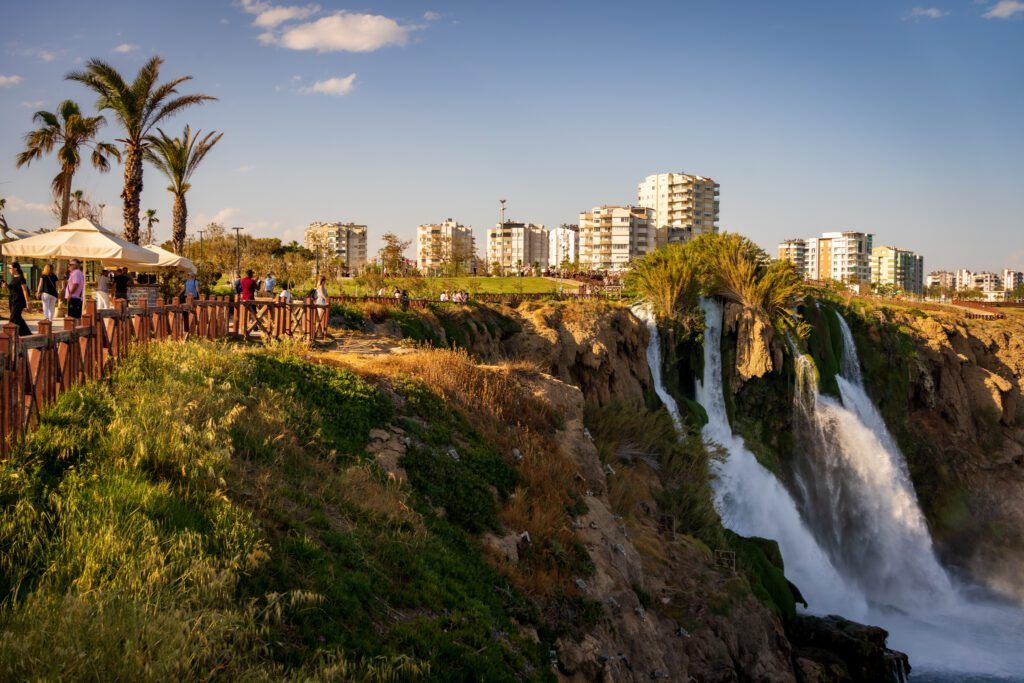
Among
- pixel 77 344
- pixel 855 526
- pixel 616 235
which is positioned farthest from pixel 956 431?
pixel 616 235

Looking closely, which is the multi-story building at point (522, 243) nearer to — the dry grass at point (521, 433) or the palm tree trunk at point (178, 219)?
the palm tree trunk at point (178, 219)

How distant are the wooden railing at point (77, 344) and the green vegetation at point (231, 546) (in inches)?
7.8

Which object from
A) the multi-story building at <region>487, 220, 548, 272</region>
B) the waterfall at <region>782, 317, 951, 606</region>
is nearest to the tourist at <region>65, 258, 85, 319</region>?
the waterfall at <region>782, 317, 951, 606</region>

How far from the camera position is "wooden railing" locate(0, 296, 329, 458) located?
20.8 feet

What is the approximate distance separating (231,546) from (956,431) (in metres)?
40.1

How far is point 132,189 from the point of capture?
26453mm

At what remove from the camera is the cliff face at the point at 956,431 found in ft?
105

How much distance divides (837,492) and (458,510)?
76.9 feet

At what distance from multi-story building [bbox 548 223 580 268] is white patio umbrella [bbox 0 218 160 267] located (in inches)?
5156

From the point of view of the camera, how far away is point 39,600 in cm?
446

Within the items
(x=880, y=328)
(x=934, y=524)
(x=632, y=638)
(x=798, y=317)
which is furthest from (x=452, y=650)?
(x=880, y=328)

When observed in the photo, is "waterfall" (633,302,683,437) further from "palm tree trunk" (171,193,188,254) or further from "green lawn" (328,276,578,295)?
"palm tree trunk" (171,193,188,254)

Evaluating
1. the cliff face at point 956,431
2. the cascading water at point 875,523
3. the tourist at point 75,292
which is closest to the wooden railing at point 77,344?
the tourist at point 75,292

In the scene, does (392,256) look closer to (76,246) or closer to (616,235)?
(76,246)
